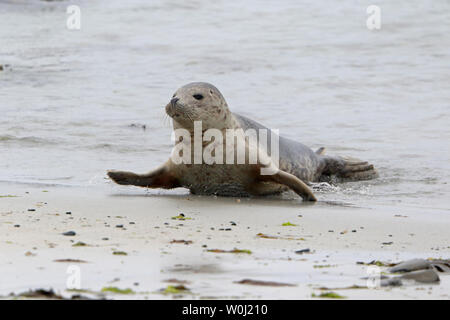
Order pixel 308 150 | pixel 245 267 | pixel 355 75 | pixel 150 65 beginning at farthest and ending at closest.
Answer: pixel 150 65
pixel 355 75
pixel 308 150
pixel 245 267

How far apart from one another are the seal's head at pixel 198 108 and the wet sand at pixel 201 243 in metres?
0.60

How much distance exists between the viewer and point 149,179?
718 cm

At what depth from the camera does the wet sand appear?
138 inches

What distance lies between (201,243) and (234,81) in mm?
10585

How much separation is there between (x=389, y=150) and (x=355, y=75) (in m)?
5.41

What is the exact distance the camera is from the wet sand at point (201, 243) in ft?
11.5

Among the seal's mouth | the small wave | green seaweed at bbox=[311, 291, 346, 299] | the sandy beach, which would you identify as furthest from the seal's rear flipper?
green seaweed at bbox=[311, 291, 346, 299]

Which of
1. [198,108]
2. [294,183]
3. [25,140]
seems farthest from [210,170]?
[25,140]

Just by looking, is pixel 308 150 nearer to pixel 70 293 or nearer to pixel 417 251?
pixel 417 251

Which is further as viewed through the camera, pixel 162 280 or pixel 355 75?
pixel 355 75

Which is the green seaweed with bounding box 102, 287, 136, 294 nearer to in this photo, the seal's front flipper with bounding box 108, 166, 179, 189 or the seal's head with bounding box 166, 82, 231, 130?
the seal's head with bounding box 166, 82, 231, 130

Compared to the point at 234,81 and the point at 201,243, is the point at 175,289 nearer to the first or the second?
the point at 201,243

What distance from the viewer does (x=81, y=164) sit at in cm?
873

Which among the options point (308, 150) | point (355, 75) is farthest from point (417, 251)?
point (355, 75)
